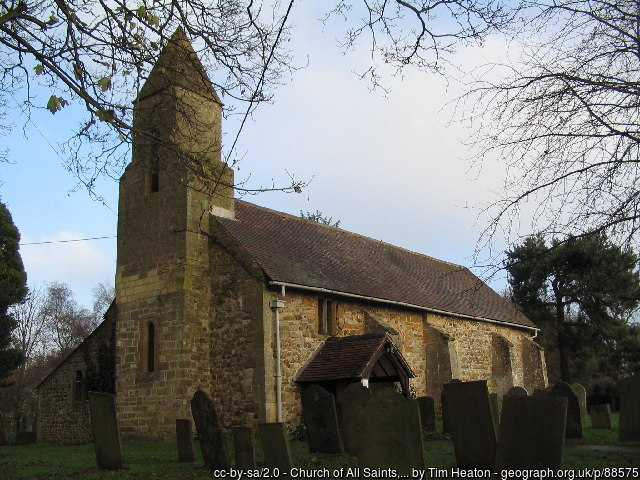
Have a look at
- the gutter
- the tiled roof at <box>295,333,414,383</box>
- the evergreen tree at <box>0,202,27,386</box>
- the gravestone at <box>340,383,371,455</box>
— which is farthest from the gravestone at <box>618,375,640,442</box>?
the evergreen tree at <box>0,202,27,386</box>

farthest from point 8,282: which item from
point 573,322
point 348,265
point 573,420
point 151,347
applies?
point 573,322

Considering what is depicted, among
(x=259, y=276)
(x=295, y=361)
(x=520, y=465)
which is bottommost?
(x=520, y=465)

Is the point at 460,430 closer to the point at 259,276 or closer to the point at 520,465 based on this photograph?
the point at 520,465

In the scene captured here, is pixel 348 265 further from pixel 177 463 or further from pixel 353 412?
pixel 353 412

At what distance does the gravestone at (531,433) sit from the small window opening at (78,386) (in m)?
16.1

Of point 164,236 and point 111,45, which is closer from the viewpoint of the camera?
point 111,45

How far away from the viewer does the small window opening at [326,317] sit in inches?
728

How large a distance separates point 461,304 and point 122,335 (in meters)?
13.4

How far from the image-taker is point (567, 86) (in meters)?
8.24

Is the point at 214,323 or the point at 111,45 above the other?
the point at 111,45

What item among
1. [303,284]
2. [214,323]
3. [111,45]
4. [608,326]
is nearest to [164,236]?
[214,323]

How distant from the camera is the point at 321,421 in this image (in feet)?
40.0

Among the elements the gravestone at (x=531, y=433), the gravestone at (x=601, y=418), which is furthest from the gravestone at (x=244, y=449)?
the gravestone at (x=601, y=418)

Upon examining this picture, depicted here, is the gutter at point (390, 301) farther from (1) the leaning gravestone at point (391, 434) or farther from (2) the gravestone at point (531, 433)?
(2) the gravestone at point (531, 433)
